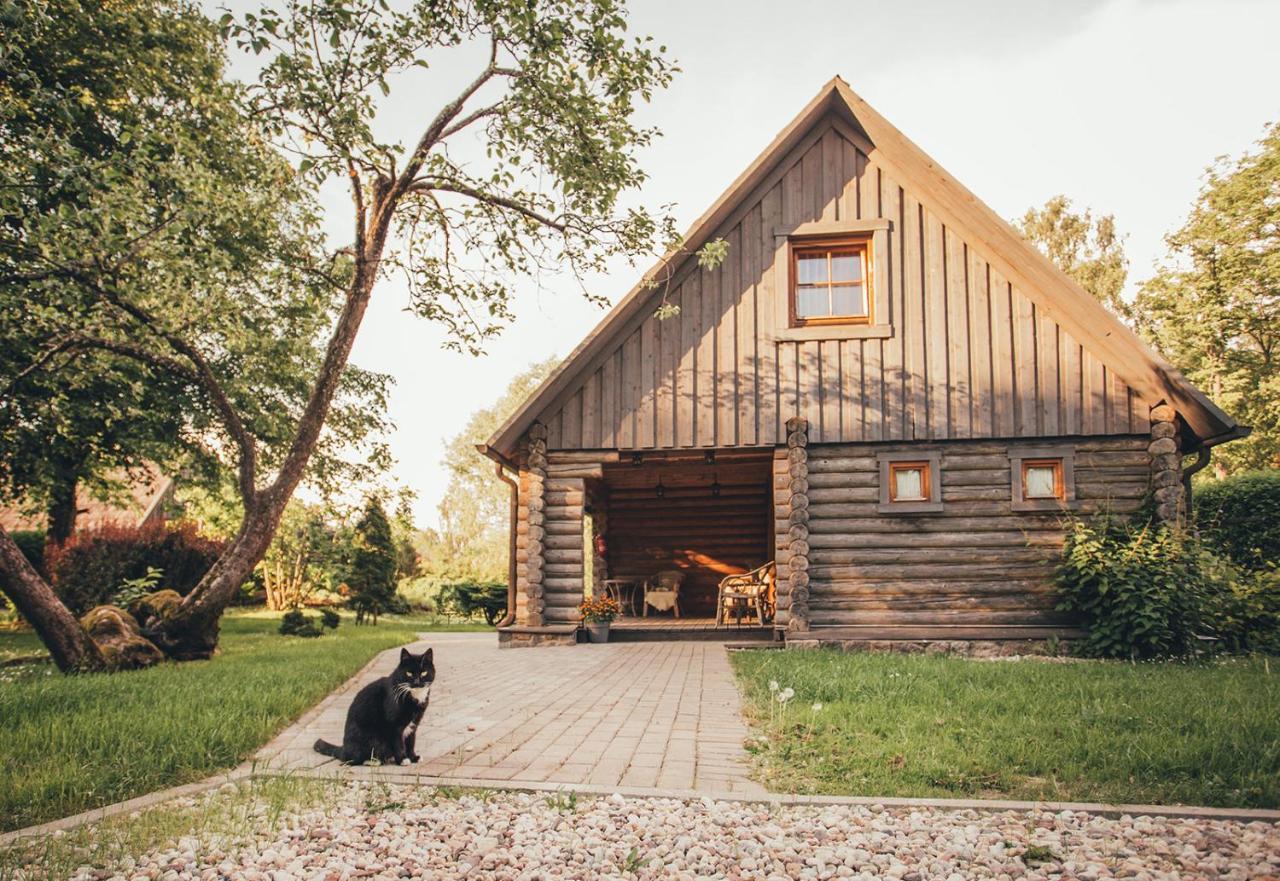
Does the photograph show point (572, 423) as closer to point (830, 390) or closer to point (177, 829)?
point (830, 390)

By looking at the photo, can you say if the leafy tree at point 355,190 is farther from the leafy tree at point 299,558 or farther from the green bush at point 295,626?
the leafy tree at point 299,558

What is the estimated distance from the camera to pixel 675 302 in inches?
440

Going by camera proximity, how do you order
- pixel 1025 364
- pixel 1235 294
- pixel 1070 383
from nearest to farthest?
1. pixel 1070 383
2. pixel 1025 364
3. pixel 1235 294

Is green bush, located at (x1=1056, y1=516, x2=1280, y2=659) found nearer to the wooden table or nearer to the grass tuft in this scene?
the wooden table

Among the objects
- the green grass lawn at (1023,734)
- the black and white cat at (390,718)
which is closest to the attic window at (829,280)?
the green grass lawn at (1023,734)

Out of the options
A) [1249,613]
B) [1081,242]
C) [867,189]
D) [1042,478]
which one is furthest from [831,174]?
[1081,242]

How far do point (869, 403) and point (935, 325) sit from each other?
4.51 ft

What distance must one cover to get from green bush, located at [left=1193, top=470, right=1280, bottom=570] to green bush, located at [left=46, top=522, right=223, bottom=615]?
57.2 feet

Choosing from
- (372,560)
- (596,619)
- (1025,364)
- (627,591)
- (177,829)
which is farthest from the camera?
(372,560)

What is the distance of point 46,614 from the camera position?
823 centimetres

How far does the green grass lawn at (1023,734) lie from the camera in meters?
3.87

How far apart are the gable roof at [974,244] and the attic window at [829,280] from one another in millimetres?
1137

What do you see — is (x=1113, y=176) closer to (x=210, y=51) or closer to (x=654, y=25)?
(x=654, y=25)

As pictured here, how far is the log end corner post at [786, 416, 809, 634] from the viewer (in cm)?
1035
